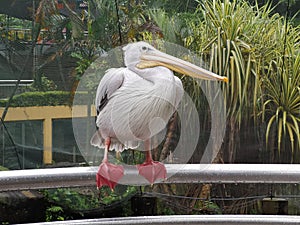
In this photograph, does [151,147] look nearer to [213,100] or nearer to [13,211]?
[213,100]

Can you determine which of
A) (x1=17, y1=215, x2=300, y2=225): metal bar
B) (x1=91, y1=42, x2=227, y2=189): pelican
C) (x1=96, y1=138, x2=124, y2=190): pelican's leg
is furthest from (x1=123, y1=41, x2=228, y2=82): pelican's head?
(x1=17, y1=215, x2=300, y2=225): metal bar

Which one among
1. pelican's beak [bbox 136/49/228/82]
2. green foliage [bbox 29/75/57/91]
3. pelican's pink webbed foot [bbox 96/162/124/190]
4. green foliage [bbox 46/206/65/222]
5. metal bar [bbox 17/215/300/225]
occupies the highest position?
pelican's beak [bbox 136/49/228/82]

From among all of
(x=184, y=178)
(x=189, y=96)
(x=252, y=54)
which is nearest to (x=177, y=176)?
(x=184, y=178)

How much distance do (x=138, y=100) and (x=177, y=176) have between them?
16cm

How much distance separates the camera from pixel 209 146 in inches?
62.9

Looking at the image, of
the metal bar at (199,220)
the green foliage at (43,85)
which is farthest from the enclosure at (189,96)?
the metal bar at (199,220)

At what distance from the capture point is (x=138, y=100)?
1.00 m

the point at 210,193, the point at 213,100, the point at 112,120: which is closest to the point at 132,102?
the point at 112,120

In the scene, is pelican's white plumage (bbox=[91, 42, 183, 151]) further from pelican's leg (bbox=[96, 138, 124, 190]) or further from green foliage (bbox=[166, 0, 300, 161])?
green foliage (bbox=[166, 0, 300, 161])

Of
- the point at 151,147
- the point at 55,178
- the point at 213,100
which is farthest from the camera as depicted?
the point at 213,100

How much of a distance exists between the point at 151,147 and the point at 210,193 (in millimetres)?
647

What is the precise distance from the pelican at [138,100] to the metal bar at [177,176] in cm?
3

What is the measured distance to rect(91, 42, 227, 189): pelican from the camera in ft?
3.28

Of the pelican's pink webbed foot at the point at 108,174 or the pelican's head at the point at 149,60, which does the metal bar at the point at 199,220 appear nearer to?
the pelican's pink webbed foot at the point at 108,174
